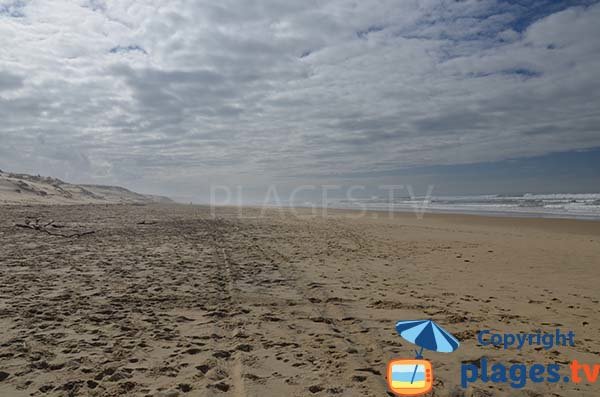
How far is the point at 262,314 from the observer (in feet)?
18.9

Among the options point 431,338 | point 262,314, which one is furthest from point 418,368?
point 262,314

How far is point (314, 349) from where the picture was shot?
14.6ft

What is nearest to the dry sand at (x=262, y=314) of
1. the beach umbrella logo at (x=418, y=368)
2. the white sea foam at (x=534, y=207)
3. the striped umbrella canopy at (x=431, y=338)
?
the beach umbrella logo at (x=418, y=368)

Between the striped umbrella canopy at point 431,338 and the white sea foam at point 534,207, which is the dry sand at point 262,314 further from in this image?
the white sea foam at point 534,207

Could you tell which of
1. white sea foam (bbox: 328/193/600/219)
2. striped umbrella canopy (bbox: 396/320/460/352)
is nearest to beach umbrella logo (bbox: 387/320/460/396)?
striped umbrella canopy (bbox: 396/320/460/352)

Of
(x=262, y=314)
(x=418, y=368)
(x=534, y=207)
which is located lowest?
(x=262, y=314)

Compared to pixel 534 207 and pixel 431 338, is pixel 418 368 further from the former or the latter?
pixel 534 207

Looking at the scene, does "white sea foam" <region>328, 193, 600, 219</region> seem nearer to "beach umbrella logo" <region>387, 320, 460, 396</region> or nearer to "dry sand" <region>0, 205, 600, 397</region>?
"dry sand" <region>0, 205, 600, 397</region>

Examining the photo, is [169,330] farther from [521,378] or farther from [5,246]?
[5,246]

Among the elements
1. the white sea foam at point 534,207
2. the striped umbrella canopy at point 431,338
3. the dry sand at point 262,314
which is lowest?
the dry sand at point 262,314

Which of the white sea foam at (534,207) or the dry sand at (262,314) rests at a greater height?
the white sea foam at (534,207)

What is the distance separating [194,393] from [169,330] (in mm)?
1745

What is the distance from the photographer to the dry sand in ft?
12.3

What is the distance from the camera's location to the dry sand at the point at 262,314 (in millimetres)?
3736
